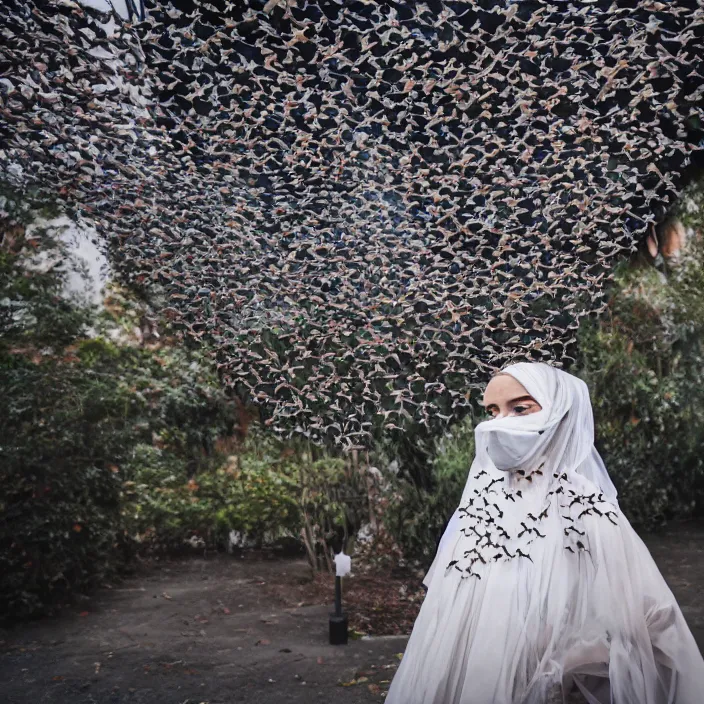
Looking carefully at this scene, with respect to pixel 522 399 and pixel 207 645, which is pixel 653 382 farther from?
pixel 207 645

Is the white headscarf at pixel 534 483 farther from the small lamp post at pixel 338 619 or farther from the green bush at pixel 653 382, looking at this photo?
the green bush at pixel 653 382

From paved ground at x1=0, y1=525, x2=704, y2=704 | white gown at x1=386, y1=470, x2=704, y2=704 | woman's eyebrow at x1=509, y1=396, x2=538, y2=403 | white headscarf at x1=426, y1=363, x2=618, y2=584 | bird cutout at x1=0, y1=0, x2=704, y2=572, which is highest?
bird cutout at x1=0, y1=0, x2=704, y2=572

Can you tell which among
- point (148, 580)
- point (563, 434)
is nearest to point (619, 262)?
point (563, 434)

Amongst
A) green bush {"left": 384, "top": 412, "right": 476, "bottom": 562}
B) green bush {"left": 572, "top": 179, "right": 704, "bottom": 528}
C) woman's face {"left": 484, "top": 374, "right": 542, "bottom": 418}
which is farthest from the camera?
green bush {"left": 384, "top": 412, "right": 476, "bottom": 562}

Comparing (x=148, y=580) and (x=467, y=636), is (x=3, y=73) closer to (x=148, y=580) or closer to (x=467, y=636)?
(x=148, y=580)

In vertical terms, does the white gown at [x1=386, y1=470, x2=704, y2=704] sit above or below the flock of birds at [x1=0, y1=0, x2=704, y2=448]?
below

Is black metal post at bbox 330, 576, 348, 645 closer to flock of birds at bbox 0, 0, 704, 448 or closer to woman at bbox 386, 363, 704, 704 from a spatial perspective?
flock of birds at bbox 0, 0, 704, 448

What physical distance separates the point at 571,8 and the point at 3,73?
2.31m

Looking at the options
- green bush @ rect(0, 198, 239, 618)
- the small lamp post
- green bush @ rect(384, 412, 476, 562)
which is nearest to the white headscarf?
the small lamp post

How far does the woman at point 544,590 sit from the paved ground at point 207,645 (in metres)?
0.73

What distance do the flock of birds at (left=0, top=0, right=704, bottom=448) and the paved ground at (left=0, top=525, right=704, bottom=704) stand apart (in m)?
0.73

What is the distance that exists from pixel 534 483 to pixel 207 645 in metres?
1.49

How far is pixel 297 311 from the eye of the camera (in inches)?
116

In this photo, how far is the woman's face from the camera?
1992mm
